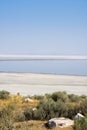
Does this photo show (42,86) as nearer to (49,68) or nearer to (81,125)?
(81,125)

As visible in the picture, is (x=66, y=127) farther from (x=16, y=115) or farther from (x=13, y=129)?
(x=13, y=129)

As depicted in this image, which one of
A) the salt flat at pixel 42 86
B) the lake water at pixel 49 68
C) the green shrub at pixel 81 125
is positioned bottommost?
the salt flat at pixel 42 86

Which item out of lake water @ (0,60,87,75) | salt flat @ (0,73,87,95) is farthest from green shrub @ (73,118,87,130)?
lake water @ (0,60,87,75)

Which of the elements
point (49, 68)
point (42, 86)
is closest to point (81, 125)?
point (42, 86)

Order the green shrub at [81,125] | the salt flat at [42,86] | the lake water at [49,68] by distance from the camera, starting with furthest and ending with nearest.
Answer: the lake water at [49,68] → the salt flat at [42,86] → the green shrub at [81,125]

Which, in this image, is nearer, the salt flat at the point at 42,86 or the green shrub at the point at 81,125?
the green shrub at the point at 81,125

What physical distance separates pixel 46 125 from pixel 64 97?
748 centimetres

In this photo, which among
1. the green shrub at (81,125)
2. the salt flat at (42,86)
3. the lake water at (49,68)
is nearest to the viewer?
the green shrub at (81,125)

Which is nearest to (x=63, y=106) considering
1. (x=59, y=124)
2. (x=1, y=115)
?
(x=59, y=124)

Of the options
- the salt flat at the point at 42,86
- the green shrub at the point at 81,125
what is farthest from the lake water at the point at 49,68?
the green shrub at the point at 81,125

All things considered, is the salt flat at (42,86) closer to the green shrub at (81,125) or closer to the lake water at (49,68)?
the lake water at (49,68)

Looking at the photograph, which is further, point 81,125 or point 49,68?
point 49,68

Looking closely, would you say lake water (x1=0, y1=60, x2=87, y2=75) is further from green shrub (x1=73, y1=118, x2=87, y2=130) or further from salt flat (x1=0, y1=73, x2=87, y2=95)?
green shrub (x1=73, y1=118, x2=87, y2=130)

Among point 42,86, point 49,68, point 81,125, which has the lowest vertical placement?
point 42,86
